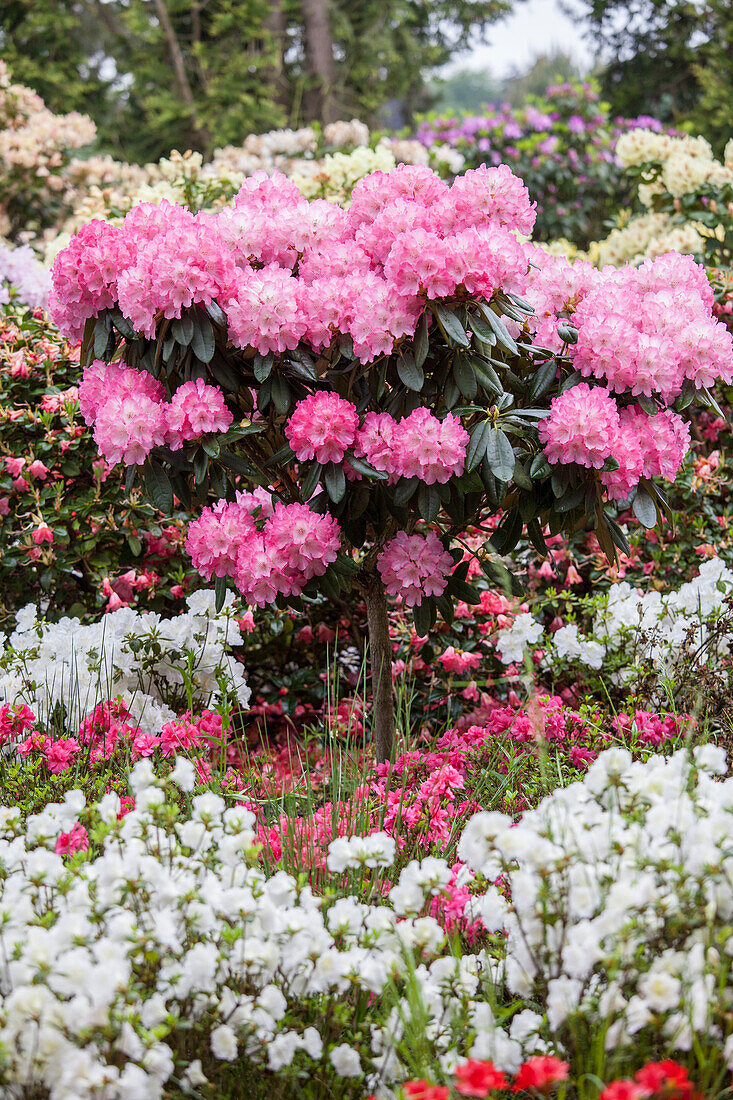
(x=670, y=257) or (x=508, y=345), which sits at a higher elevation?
(x=670, y=257)

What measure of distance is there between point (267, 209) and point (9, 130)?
503 centimetres

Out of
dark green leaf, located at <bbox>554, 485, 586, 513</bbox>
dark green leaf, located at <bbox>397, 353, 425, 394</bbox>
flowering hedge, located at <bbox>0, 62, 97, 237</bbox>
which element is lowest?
dark green leaf, located at <bbox>554, 485, 586, 513</bbox>

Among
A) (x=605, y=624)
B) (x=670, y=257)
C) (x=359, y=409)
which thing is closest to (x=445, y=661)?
(x=605, y=624)

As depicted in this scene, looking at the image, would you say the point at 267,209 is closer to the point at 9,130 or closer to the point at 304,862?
the point at 304,862

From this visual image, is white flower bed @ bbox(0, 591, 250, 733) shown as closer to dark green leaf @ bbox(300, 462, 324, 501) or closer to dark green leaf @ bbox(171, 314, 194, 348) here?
dark green leaf @ bbox(300, 462, 324, 501)

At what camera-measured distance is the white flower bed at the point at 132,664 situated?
7.78 ft

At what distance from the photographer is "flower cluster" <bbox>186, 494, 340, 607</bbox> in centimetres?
187

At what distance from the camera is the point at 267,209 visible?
199 centimetres

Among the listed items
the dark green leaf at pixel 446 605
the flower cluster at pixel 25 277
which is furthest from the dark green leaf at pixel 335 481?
the flower cluster at pixel 25 277

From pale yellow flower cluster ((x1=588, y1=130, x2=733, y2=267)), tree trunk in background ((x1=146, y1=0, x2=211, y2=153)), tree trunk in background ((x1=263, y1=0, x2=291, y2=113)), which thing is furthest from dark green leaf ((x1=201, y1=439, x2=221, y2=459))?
tree trunk in background ((x1=263, y1=0, x2=291, y2=113))

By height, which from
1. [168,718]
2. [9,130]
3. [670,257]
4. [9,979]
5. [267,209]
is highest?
[9,130]

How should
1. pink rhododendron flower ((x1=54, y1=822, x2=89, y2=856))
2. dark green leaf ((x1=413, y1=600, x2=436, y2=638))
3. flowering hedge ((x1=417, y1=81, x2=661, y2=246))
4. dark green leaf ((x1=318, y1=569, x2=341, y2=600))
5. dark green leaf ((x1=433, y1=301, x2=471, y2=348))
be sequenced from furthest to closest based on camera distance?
1. flowering hedge ((x1=417, y1=81, x2=661, y2=246))
2. dark green leaf ((x1=413, y1=600, x2=436, y2=638))
3. dark green leaf ((x1=318, y1=569, x2=341, y2=600))
4. dark green leaf ((x1=433, y1=301, x2=471, y2=348))
5. pink rhododendron flower ((x1=54, y1=822, x2=89, y2=856))

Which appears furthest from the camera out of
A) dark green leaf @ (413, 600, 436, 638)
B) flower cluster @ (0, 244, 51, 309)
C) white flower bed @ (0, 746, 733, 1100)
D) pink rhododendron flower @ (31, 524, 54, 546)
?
flower cluster @ (0, 244, 51, 309)

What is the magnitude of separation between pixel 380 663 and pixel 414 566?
37 centimetres
